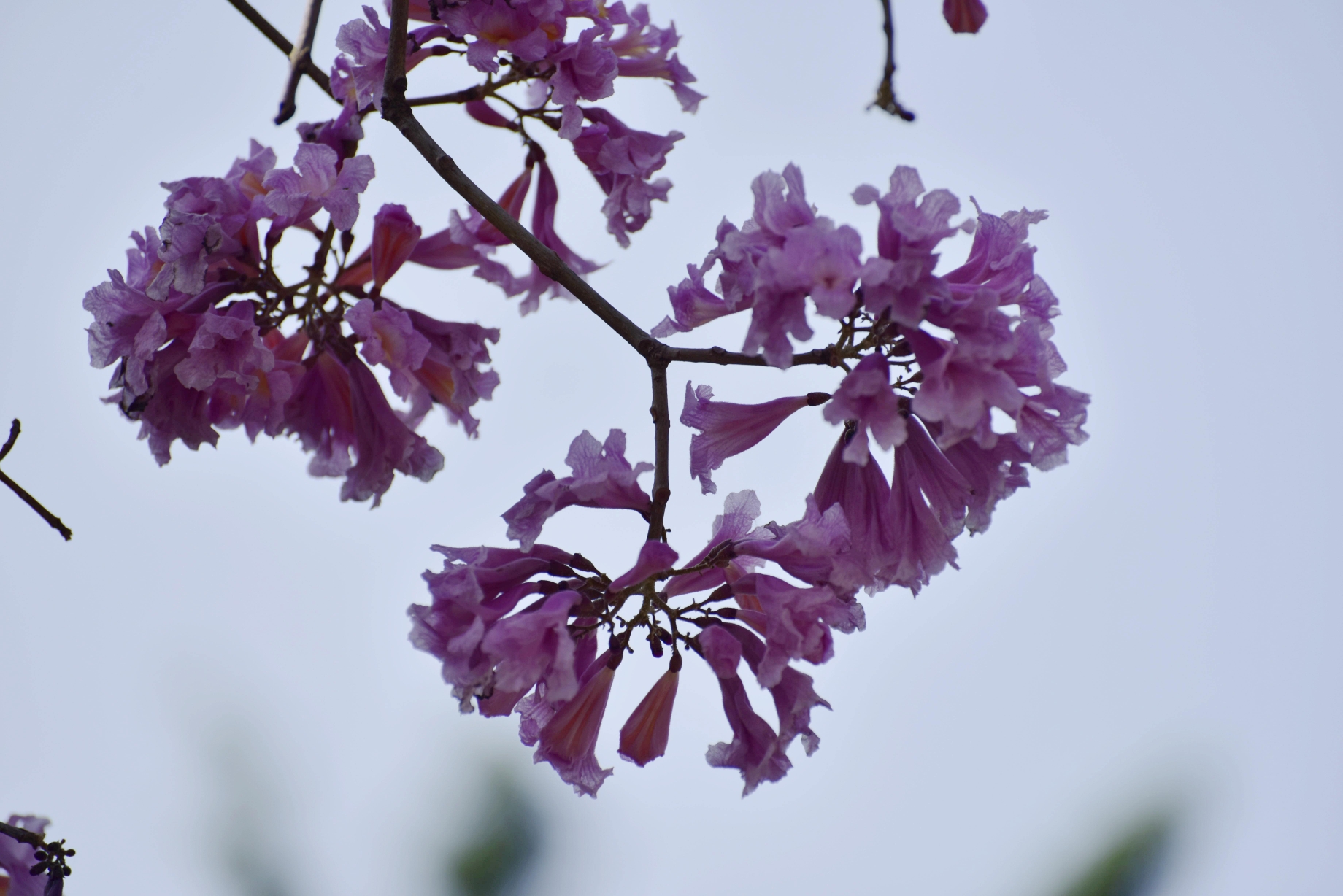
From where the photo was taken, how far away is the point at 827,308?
3.54ft

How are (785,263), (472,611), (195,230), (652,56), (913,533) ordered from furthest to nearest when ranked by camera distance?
(652,56) → (195,230) → (913,533) → (472,611) → (785,263)

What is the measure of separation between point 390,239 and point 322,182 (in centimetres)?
17

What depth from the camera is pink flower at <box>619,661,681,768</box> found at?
140 cm

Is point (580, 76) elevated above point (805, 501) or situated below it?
above

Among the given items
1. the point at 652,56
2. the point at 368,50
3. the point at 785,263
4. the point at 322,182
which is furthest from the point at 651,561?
the point at 652,56

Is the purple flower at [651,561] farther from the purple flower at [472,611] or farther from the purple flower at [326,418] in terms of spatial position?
the purple flower at [326,418]

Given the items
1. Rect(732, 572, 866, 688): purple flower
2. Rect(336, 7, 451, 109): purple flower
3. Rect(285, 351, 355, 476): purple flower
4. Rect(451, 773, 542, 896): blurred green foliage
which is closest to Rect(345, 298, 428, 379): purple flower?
Rect(285, 351, 355, 476): purple flower

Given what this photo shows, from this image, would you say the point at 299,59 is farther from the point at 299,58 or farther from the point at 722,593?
the point at 722,593

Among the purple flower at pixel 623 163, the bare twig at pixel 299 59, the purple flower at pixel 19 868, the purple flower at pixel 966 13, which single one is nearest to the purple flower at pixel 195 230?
the bare twig at pixel 299 59

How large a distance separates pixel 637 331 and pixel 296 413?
701mm

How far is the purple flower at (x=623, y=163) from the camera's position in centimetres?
167

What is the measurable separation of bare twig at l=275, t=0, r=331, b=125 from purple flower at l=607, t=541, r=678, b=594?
0.87 meters

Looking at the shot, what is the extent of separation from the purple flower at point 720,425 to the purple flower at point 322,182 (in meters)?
0.52

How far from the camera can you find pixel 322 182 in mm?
1484
